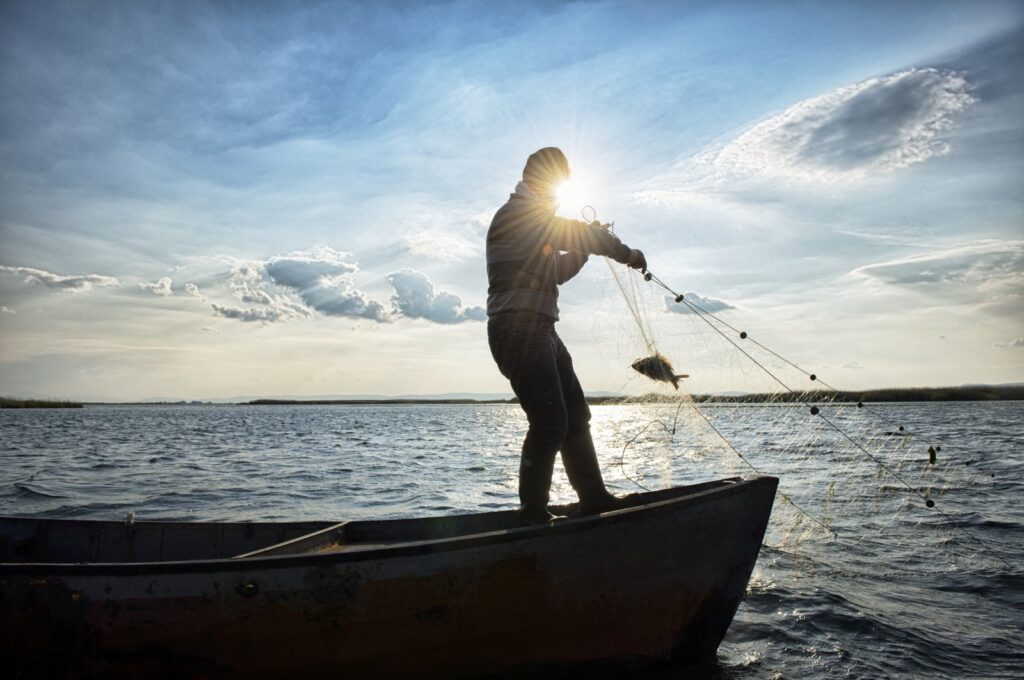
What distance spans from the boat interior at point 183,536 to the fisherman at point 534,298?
5.63 feet

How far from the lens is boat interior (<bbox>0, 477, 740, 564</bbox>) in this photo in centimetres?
594

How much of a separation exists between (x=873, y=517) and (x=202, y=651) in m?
10.8

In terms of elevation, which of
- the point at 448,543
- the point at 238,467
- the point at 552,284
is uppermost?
the point at 552,284

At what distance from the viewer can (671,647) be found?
15.7 feet

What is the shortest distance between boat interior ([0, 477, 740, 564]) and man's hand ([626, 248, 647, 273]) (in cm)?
263

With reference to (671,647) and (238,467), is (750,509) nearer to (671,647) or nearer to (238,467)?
(671,647)

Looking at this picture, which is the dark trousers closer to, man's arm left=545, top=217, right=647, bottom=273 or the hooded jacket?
the hooded jacket

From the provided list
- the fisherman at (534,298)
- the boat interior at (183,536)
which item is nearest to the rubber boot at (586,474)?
the fisherman at (534,298)

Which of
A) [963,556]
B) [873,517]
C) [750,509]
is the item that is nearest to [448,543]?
[750,509]

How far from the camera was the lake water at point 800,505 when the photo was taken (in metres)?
5.61

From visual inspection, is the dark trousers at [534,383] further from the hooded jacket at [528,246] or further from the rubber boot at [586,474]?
the rubber boot at [586,474]

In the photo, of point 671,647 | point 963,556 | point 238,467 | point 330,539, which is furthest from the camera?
point 238,467

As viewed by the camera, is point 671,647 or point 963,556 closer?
point 671,647

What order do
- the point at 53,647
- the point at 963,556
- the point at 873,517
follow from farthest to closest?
the point at 873,517, the point at 963,556, the point at 53,647
